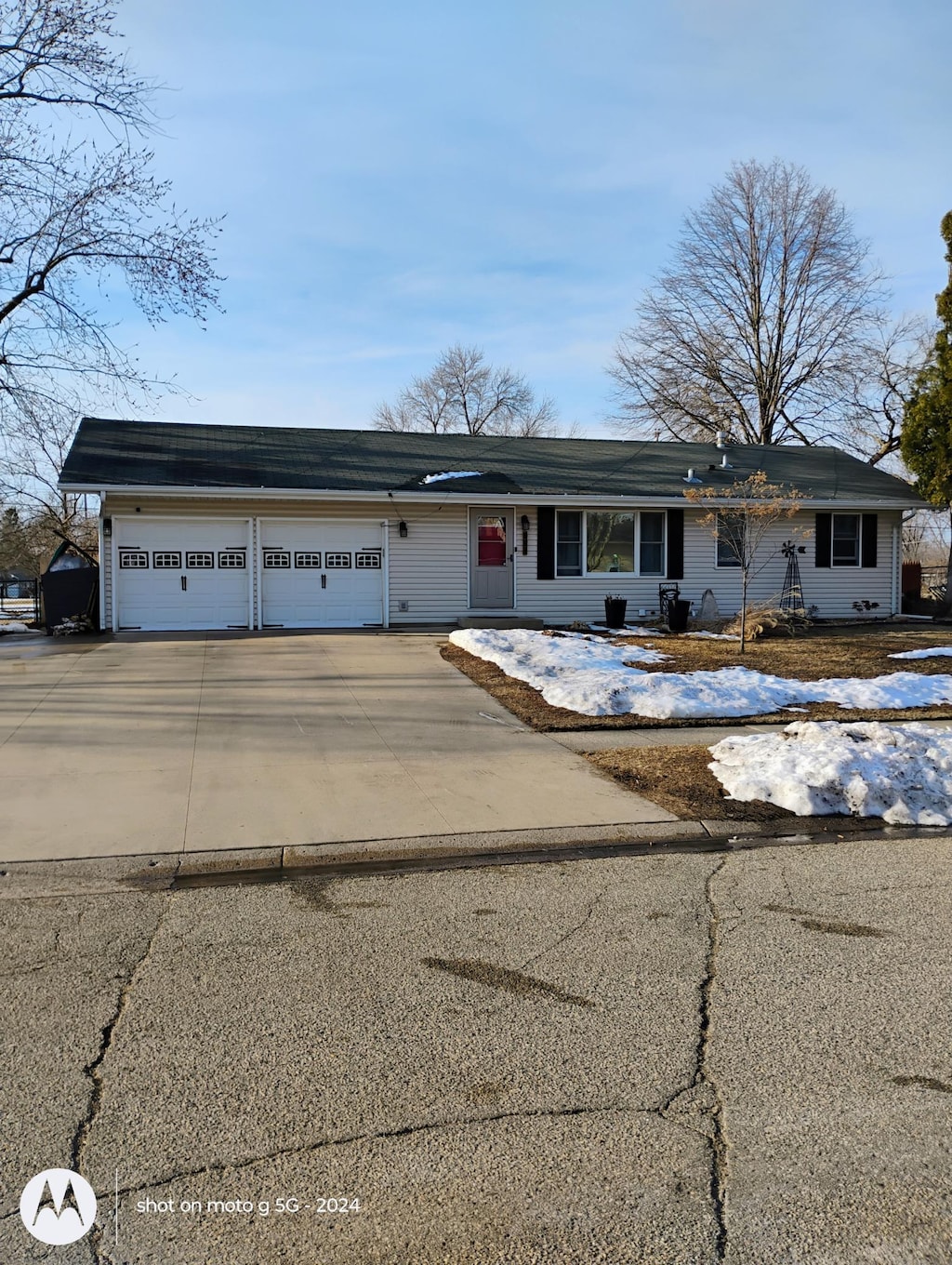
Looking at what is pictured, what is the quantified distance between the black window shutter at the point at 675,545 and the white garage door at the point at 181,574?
8680mm

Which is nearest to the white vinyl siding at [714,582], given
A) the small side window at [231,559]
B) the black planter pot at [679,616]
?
the black planter pot at [679,616]

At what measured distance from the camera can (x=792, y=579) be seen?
20250 mm

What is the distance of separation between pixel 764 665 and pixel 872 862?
25.6 ft

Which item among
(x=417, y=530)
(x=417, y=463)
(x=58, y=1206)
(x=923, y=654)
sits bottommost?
(x=58, y=1206)

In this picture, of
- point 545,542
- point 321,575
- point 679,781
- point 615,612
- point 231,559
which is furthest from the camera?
point 545,542

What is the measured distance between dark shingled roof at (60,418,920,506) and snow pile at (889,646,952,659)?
621cm

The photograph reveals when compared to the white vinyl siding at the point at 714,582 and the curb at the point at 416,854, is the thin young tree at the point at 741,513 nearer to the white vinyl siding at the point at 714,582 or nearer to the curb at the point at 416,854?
the white vinyl siding at the point at 714,582

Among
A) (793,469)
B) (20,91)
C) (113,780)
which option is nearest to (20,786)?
(113,780)

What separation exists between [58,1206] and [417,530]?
1659 cm

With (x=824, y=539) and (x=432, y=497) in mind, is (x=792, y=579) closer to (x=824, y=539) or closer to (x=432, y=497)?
(x=824, y=539)

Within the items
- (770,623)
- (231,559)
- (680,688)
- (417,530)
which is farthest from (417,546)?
(680,688)

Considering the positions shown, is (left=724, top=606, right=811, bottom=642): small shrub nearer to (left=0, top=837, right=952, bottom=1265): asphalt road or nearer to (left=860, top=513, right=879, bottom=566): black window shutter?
(left=860, top=513, right=879, bottom=566): black window shutter

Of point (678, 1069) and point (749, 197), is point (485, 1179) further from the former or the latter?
point (749, 197)

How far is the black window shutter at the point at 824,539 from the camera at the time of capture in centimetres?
2052
